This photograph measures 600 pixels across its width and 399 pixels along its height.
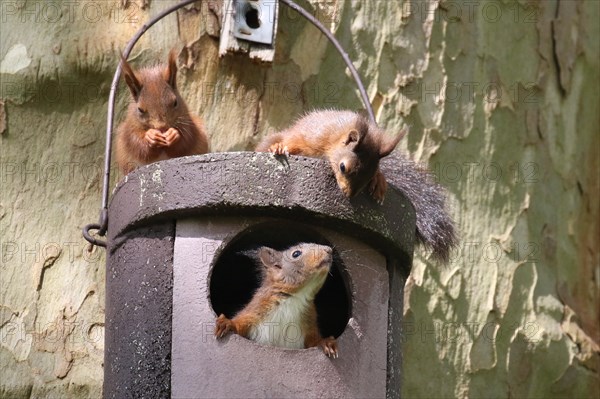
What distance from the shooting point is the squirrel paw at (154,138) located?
4.46 metres

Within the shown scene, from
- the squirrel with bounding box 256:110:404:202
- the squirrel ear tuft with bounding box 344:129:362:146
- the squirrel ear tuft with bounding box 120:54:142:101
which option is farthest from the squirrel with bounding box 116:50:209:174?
the squirrel ear tuft with bounding box 344:129:362:146

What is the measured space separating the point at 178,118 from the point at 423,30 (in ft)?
3.96

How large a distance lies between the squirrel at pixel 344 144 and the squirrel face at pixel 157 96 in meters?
0.35

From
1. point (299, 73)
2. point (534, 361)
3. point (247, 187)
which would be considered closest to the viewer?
point (247, 187)

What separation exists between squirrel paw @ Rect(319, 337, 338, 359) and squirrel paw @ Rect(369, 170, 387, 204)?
463mm

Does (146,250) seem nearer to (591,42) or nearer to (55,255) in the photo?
(55,255)

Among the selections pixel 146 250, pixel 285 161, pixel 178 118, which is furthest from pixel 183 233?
pixel 178 118

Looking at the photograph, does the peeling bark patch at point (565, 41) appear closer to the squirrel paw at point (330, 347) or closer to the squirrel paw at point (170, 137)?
the squirrel paw at point (170, 137)

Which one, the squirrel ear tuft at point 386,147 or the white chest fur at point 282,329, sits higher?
the squirrel ear tuft at point 386,147

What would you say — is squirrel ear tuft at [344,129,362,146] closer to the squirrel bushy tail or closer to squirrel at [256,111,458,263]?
squirrel at [256,111,458,263]

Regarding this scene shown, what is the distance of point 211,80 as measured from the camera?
4.83 meters

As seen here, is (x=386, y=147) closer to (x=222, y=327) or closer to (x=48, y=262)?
(x=222, y=327)

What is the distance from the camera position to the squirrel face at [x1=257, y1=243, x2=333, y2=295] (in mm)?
4094

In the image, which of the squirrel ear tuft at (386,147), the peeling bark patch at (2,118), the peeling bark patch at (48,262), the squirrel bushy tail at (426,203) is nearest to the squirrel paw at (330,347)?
the squirrel ear tuft at (386,147)
